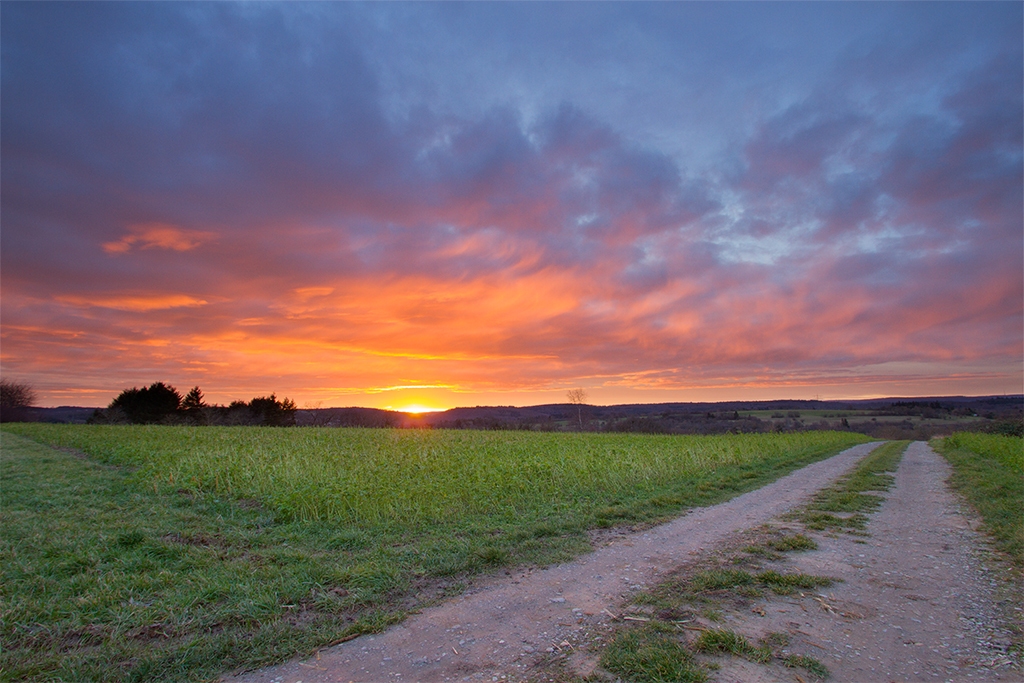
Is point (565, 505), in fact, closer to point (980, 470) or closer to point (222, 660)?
point (222, 660)

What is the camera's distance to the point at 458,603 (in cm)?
582

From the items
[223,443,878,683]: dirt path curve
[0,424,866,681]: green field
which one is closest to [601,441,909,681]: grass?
[223,443,878,683]: dirt path curve

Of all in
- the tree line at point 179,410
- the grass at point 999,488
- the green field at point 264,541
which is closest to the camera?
the green field at point 264,541

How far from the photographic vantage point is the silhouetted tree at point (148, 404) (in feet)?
216

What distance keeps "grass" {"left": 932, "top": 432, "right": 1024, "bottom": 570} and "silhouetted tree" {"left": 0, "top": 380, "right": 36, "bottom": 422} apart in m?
112

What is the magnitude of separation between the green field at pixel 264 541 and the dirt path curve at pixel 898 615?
3.44m

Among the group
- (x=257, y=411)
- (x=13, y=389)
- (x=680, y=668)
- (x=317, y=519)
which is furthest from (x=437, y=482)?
(x=13, y=389)

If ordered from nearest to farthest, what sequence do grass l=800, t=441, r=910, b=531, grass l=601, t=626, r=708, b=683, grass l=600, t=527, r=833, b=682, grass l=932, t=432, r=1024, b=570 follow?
1. grass l=601, t=626, r=708, b=683
2. grass l=600, t=527, r=833, b=682
3. grass l=932, t=432, r=1024, b=570
4. grass l=800, t=441, r=910, b=531

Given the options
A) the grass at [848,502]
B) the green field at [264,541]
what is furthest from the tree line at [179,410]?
the grass at [848,502]

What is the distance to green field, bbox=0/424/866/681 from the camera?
16.3 feet

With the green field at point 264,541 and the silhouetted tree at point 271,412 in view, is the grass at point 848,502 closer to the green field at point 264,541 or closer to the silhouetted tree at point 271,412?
the green field at point 264,541

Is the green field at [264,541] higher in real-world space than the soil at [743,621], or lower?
higher

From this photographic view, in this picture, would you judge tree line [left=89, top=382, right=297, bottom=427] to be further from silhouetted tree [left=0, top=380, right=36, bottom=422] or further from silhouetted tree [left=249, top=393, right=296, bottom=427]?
silhouetted tree [left=0, top=380, right=36, bottom=422]

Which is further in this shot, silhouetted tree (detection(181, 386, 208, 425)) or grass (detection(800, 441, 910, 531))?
silhouetted tree (detection(181, 386, 208, 425))
